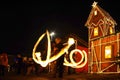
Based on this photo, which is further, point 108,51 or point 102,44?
point 102,44

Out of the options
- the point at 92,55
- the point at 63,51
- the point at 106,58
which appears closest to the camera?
the point at 63,51

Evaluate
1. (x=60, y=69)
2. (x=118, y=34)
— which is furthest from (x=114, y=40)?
(x=60, y=69)

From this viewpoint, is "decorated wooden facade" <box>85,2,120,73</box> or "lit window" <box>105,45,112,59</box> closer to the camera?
"decorated wooden facade" <box>85,2,120,73</box>

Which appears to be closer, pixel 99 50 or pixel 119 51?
pixel 119 51

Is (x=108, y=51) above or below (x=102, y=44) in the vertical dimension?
below

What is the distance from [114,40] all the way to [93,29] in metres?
7.60

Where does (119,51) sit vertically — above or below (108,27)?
below

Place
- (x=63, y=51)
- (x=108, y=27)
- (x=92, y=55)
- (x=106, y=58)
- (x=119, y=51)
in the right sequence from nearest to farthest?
1. (x=63, y=51)
2. (x=119, y=51)
3. (x=106, y=58)
4. (x=92, y=55)
5. (x=108, y=27)

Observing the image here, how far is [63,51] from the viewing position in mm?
16703

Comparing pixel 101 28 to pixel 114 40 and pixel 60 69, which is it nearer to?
pixel 114 40

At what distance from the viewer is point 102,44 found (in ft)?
88.8

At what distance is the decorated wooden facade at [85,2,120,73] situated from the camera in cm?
2531

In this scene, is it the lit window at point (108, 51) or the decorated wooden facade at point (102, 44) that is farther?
the lit window at point (108, 51)

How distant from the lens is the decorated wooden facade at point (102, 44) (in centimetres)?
2531
